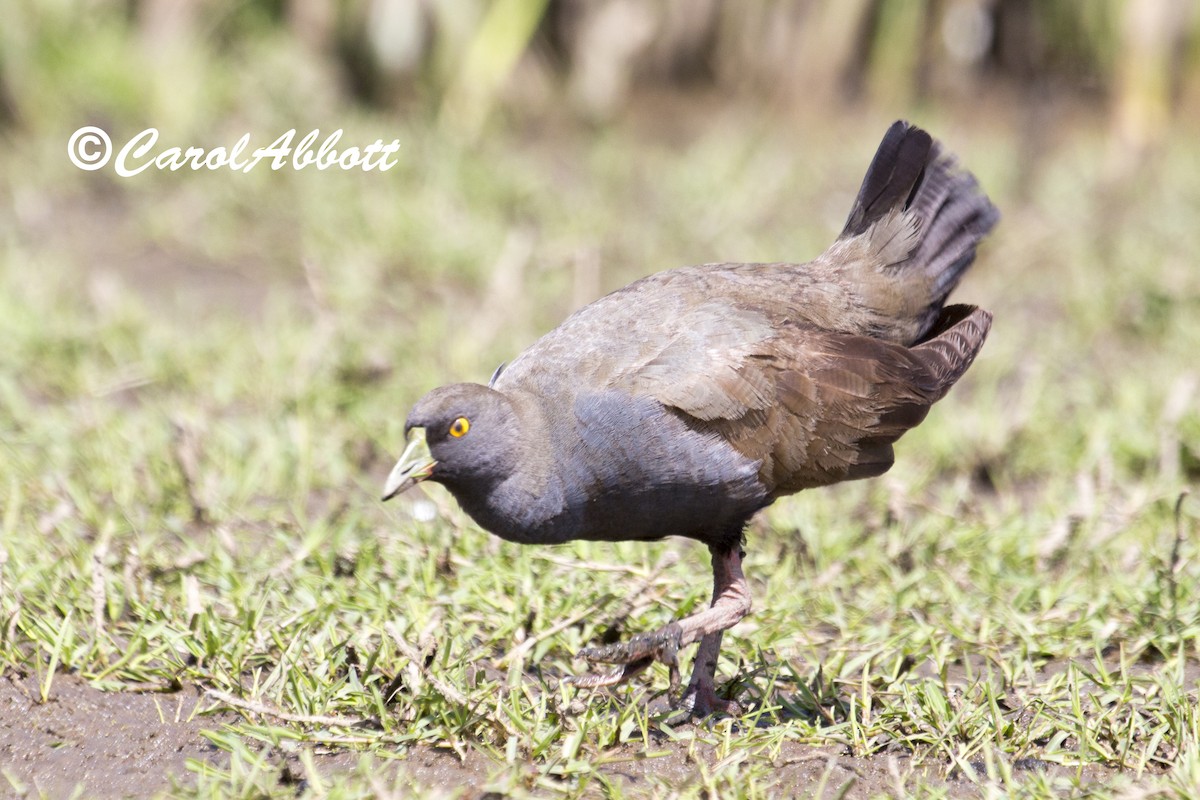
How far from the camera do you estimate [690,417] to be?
13.0 feet

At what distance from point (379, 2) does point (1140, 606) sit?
23.1 feet

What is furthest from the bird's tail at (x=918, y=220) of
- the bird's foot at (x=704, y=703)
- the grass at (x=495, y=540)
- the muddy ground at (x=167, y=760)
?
the muddy ground at (x=167, y=760)

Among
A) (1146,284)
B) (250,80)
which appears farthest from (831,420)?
(250,80)

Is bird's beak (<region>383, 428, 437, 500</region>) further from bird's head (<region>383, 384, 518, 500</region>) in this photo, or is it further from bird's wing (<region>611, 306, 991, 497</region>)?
bird's wing (<region>611, 306, 991, 497</region>)

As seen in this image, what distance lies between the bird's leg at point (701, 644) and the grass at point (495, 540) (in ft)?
0.32

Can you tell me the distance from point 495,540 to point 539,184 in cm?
445

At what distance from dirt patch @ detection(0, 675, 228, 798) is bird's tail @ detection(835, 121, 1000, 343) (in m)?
2.48

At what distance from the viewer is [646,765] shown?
3605mm

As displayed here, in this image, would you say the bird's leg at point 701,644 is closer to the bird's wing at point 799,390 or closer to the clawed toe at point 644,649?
the clawed toe at point 644,649

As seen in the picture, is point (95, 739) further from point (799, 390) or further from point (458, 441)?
point (799, 390)

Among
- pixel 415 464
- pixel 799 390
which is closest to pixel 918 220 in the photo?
pixel 799 390

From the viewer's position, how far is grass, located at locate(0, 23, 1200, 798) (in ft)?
12.0

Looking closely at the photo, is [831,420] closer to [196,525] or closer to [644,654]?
[644,654]

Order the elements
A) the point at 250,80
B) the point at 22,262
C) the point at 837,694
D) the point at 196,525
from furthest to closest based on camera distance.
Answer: the point at 250,80, the point at 22,262, the point at 196,525, the point at 837,694
